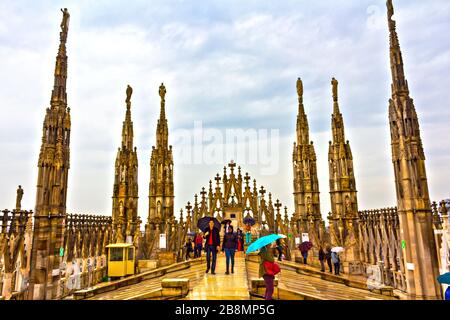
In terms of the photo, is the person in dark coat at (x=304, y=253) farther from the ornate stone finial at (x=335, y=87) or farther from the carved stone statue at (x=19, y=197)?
the carved stone statue at (x=19, y=197)

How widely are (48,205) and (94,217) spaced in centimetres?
614

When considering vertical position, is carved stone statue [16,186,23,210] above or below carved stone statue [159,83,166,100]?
below

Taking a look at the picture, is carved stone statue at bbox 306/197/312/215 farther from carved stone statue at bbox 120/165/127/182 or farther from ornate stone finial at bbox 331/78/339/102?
carved stone statue at bbox 120/165/127/182

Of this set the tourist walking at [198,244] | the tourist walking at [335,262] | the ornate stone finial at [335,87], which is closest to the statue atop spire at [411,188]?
the tourist walking at [335,262]

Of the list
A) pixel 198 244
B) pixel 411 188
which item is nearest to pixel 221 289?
pixel 411 188

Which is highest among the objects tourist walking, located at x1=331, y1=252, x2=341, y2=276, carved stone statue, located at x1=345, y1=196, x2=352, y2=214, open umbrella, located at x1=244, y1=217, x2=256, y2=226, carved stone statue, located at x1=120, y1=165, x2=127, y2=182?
carved stone statue, located at x1=120, y1=165, x2=127, y2=182

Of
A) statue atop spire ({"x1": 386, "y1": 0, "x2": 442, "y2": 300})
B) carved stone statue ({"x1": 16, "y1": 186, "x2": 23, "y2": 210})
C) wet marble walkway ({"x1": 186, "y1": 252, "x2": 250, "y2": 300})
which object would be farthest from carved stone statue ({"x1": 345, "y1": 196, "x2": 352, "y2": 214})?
carved stone statue ({"x1": 16, "y1": 186, "x2": 23, "y2": 210})

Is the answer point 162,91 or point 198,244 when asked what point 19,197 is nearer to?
point 198,244

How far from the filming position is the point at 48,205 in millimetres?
15820

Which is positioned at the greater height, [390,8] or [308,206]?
[390,8]

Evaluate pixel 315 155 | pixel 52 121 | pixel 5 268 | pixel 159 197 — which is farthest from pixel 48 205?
pixel 315 155

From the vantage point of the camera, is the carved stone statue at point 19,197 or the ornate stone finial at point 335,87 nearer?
the carved stone statue at point 19,197

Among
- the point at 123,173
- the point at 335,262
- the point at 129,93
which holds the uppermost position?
the point at 129,93
